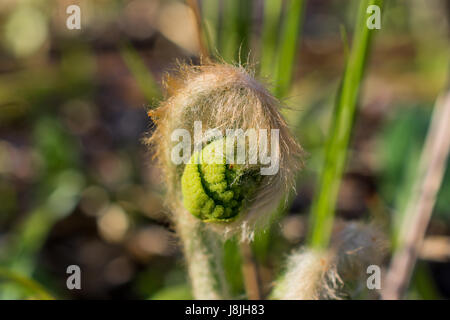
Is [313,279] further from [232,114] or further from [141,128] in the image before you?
[141,128]

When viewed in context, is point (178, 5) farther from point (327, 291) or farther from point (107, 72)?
point (327, 291)

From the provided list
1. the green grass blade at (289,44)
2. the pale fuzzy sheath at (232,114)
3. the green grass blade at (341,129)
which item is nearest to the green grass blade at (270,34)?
the green grass blade at (289,44)

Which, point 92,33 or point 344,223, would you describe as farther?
point 92,33

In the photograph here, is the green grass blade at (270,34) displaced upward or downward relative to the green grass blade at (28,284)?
upward

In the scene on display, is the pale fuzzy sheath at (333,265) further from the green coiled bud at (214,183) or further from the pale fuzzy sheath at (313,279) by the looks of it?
the green coiled bud at (214,183)

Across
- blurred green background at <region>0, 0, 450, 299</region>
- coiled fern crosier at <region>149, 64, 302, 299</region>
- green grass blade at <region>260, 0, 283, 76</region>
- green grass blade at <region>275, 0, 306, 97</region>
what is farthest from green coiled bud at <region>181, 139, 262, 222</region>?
green grass blade at <region>260, 0, 283, 76</region>
